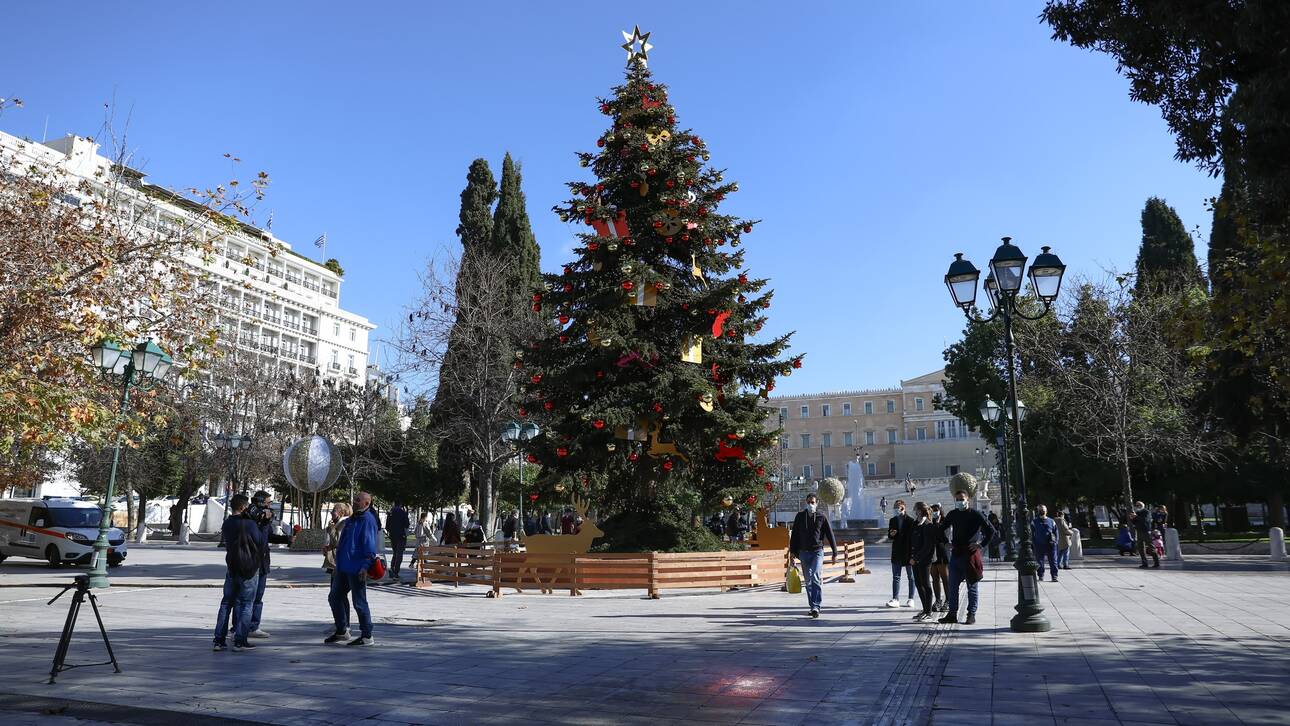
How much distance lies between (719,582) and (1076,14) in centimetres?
1119

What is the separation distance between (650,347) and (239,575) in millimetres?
10572

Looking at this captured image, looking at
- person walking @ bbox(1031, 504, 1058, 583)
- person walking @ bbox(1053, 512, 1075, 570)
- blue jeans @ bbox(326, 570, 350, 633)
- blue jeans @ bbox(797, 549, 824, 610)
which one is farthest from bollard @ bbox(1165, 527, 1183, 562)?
blue jeans @ bbox(326, 570, 350, 633)

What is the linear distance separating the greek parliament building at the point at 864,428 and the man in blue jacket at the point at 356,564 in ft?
292

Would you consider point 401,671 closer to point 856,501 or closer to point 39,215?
point 39,215

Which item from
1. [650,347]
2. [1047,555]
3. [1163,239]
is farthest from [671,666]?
[1163,239]

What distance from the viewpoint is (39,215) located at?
47.1ft

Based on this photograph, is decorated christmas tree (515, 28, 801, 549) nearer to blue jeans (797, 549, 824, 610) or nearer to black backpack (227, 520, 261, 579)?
blue jeans (797, 549, 824, 610)

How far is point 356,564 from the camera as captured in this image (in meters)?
8.96

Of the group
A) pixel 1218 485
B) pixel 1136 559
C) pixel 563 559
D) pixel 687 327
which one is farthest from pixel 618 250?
pixel 1218 485

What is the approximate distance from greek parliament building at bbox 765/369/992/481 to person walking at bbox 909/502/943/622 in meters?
85.2

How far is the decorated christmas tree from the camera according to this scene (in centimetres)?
1820

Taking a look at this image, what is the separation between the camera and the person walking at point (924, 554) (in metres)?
11.4

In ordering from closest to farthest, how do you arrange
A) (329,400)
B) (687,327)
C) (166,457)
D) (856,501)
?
(687,327)
(329,400)
(166,457)
(856,501)

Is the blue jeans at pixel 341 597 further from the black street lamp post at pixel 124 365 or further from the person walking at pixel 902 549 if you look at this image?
the black street lamp post at pixel 124 365
